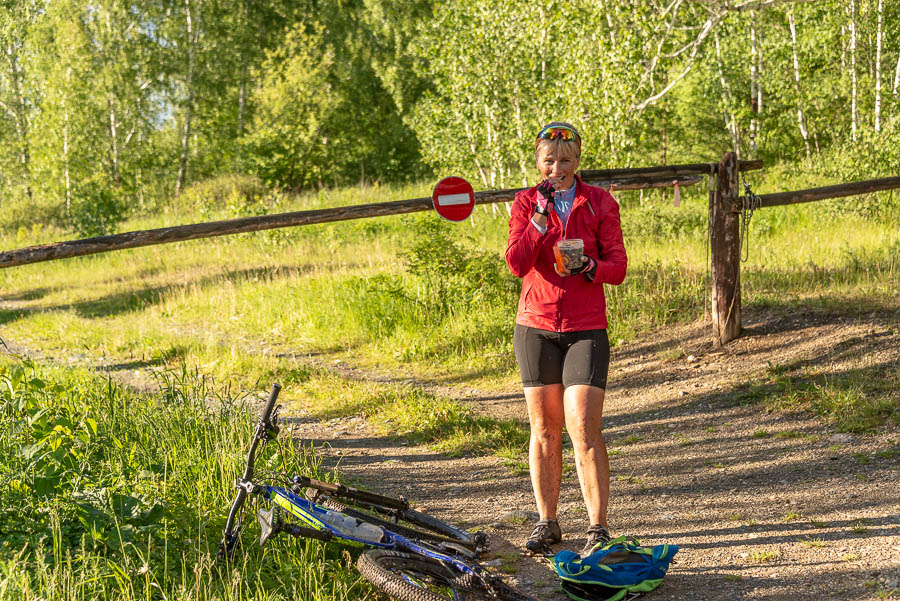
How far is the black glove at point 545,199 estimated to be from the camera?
388 cm

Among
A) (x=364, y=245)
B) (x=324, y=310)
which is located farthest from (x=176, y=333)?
(x=364, y=245)

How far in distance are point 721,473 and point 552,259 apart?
2.23 metres

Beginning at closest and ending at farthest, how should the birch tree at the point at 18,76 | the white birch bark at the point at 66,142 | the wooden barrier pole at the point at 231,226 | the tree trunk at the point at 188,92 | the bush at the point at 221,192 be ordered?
the wooden barrier pole at the point at 231,226, the bush at the point at 221,192, the white birch bark at the point at 66,142, the tree trunk at the point at 188,92, the birch tree at the point at 18,76

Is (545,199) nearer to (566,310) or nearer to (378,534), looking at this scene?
(566,310)

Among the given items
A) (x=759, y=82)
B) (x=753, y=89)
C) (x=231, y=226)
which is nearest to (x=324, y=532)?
(x=231, y=226)

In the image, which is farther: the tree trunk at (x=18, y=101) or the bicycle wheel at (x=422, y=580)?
the tree trunk at (x=18, y=101)

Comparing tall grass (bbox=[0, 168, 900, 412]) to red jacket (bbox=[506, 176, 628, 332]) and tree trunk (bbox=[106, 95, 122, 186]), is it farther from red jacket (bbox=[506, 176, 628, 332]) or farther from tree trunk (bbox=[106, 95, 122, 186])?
tree trunk (bbox=[106, 95, 122, 186])

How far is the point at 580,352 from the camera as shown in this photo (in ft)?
12.7

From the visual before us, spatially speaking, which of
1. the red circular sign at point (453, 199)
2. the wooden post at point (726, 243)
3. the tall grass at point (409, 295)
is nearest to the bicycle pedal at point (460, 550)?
the red circular sign at point (453, 199)

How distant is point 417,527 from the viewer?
4070mm

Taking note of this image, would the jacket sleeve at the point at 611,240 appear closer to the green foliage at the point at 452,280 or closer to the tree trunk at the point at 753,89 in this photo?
the green foliage at the point at 452,280

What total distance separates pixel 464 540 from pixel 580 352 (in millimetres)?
1002

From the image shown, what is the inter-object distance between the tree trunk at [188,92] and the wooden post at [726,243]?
80.1 ft

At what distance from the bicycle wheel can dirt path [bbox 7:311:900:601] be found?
0.55 m
